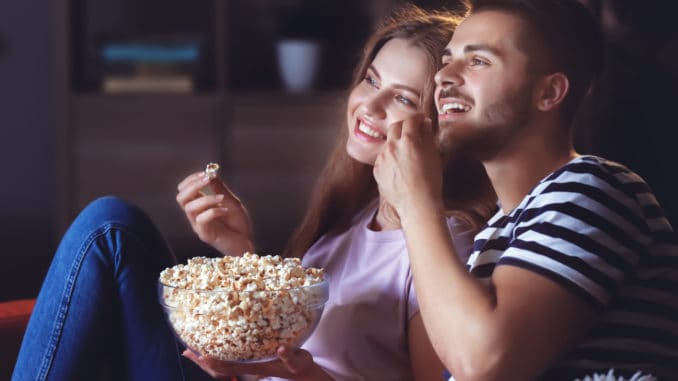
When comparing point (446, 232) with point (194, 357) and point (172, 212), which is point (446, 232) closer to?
point (194, 357)

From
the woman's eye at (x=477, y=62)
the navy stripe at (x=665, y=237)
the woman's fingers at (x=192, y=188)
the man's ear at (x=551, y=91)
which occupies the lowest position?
the woman's fingers at (x=192, y=188)

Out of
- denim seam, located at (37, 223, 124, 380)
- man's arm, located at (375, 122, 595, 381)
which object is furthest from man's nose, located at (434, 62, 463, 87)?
denim seam, located at (37, 223, 124, 380)

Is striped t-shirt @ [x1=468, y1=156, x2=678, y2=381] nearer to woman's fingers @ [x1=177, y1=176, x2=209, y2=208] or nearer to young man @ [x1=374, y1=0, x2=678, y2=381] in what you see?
young man @ [x1=374, y1=0, x2=678, y2=381]

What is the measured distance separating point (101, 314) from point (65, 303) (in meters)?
0.06

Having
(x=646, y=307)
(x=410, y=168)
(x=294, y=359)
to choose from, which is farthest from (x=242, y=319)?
(x=646, y=307)

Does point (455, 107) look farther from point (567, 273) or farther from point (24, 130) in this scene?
point (24, 130)

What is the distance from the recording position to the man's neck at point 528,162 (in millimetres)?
1205

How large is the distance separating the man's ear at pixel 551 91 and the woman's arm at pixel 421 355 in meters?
0.41

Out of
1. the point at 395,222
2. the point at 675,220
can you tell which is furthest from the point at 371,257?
the point at 675,220

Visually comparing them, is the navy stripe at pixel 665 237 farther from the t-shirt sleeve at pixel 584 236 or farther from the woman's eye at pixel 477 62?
the woman's eye at pixel 477 62

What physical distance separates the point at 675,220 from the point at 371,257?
1067 millimetres

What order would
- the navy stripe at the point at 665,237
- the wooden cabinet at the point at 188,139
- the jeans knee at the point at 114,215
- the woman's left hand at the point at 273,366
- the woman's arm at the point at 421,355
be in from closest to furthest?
the navy stripe at the point at 665,237 → the woman's left hand at the point at 273,366 → the woman's arm at the point at 421,355 → the jeans knee at the point at 114,215 → the wooden cabinet at the point at 188,139

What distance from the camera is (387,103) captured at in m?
1.57

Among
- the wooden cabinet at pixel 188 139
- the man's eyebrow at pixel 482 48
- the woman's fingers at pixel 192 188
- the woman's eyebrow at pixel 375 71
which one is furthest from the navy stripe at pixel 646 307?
the wooden cabinet at pixel 188 139
